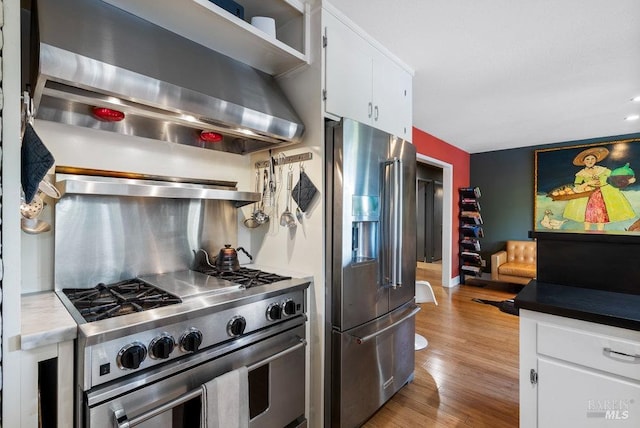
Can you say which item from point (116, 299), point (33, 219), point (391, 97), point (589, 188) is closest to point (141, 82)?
point (33, 219)

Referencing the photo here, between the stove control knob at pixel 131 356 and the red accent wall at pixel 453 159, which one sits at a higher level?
the red accent wall at pixel 453 159

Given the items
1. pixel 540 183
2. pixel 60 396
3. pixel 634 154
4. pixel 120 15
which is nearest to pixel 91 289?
pixel 60 396

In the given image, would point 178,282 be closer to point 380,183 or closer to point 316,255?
point 316,255

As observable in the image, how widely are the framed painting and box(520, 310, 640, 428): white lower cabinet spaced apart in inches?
182

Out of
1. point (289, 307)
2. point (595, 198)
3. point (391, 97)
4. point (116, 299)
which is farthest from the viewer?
point (595, 198)

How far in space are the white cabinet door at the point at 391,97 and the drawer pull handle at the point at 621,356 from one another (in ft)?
5.33

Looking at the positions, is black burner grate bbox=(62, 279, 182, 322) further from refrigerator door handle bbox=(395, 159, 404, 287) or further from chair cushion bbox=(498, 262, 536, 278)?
chair cushion bbox=(498, 262, 536, 278)

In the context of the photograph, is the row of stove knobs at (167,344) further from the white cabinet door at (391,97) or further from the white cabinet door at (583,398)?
the white cabinet door at (391,97)

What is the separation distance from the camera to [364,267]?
172 centimetres

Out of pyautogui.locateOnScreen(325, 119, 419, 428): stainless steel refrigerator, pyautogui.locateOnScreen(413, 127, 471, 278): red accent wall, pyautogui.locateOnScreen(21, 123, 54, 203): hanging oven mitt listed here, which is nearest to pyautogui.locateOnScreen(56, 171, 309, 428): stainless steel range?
pyautogui.locateOnScreen(325, 119, 419, 428): stainless steel refrigerator

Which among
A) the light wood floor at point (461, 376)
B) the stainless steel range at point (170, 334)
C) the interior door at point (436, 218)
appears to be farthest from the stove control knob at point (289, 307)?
A: the interior door at point (436, 218)

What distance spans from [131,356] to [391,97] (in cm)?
217

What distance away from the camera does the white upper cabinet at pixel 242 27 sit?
1293mm

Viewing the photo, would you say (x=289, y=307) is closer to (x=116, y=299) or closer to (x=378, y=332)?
(x=378, y=332)
